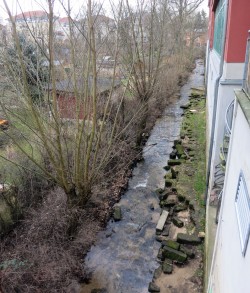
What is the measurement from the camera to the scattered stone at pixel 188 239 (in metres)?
7.36

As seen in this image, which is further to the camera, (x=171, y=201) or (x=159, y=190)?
(x=159, y=190)

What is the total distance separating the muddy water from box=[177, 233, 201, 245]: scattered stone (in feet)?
2.27

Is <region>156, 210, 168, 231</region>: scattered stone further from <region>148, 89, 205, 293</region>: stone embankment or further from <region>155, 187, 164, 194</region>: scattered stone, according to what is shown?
<region>155, 187, 164, 194</region>: scattered stone

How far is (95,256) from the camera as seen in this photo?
756 cm

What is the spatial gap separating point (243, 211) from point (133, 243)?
584 cm

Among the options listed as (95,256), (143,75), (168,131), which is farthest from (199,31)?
(95,256)

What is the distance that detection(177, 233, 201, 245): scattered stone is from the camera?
736cm

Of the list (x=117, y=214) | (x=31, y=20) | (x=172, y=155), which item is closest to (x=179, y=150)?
(x=172, y=155)

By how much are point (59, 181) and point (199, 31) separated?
31534mm

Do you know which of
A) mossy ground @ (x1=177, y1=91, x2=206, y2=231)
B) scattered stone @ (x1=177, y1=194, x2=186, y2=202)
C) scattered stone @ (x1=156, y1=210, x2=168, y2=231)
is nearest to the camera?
scattered stone @ (x1=156, y1=210, x2=168, y2=231)

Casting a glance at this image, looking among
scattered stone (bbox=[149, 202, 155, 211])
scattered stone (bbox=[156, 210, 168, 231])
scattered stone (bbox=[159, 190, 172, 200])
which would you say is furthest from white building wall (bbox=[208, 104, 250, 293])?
scattered stone (bbox=[159, 190, 172, 200])

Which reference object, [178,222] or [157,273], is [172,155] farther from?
[157,273]

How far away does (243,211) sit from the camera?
2.55 m

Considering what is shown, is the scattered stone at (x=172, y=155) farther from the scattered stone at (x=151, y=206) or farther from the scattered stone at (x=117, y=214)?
the scattered stone at (x=117, y=214)
